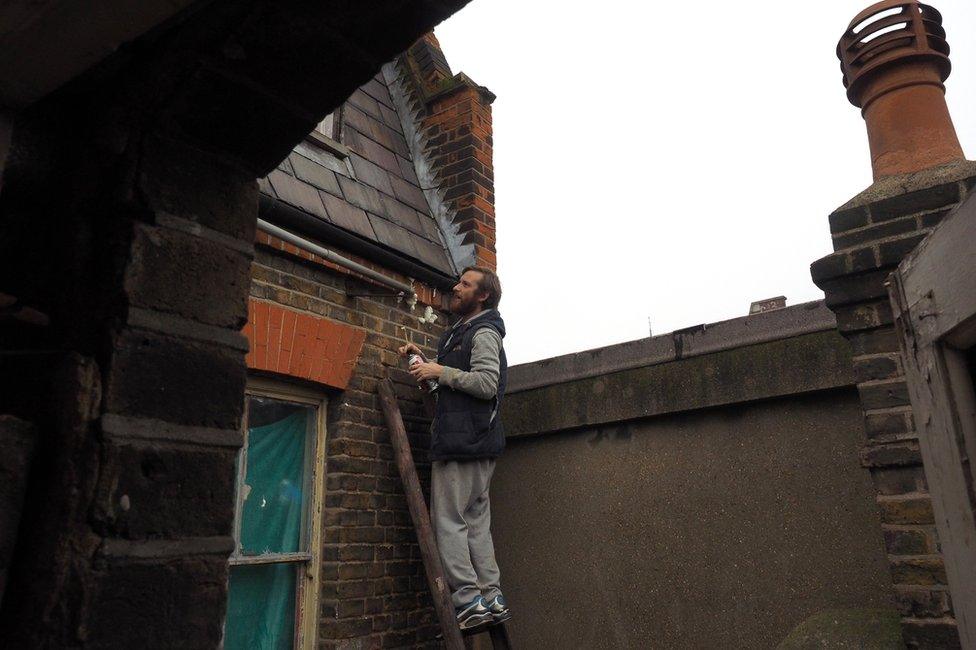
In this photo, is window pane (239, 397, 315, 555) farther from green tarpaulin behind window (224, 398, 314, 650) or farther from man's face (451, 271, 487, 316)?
man's face (451, 271, 487, 316)

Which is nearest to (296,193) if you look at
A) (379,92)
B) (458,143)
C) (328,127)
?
(328,127)

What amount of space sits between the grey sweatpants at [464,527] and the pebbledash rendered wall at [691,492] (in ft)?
2.39

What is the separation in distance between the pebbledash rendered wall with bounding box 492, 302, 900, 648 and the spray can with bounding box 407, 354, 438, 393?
0.70m

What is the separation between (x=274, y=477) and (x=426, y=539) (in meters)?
0.84

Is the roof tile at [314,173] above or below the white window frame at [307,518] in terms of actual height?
above

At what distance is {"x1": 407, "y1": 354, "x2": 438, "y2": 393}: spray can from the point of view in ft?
13.2

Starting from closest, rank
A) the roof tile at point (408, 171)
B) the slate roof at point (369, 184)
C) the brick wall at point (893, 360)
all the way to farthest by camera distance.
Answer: the brick wall at point (893, 360) → the slate roof at point (369, 184) → the roof tile at point (408, 171)

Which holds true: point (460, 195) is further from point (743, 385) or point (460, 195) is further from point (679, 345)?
point (743, 385)

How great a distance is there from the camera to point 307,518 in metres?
3.81

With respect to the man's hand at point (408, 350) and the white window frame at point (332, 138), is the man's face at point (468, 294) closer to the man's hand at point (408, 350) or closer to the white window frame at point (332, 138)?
the man's hand at point (408, 350)

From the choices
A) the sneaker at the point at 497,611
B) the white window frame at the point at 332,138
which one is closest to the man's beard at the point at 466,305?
the white window frame at the point at 332,138

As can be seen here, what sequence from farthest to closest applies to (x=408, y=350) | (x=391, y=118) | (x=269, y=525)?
(x=391, y=118), (x=408, y=350), (x=269, y=525)

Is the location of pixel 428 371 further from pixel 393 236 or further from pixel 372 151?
pixel 372 151

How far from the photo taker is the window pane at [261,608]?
3.45 meters
